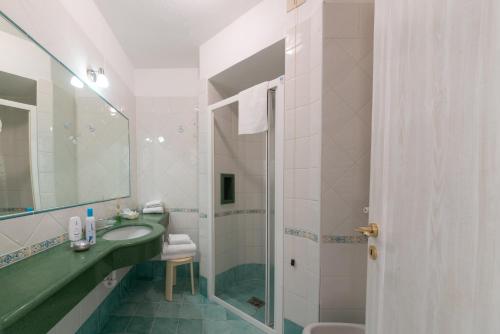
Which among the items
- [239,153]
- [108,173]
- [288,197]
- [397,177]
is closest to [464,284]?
[397,177]

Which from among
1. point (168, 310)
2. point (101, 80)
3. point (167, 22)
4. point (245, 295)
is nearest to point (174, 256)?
point (168, 310)

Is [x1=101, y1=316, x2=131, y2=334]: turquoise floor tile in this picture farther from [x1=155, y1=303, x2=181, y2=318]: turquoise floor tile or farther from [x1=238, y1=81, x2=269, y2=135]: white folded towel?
[x1=238, y1=81, x2=269, y2=135]: white folded towel

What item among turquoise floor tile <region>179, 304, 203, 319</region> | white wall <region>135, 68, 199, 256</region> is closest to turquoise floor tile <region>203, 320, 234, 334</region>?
turquoise floor tile <region>179, 304, 203, 319</region>

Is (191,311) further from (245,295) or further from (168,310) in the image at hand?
(245,295)

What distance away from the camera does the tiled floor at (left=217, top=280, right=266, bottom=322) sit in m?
1.66

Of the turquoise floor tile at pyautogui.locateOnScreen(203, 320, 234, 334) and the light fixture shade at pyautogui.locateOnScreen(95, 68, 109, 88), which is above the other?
the light fixture shade at pyautogui.locateOnScreen(95, 68, 109, 88)

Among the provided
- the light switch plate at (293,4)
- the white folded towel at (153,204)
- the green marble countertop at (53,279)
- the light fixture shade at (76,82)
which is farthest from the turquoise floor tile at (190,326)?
the light switch plate at (293,4)

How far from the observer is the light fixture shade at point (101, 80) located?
1.56 m

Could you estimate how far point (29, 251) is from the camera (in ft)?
3.07

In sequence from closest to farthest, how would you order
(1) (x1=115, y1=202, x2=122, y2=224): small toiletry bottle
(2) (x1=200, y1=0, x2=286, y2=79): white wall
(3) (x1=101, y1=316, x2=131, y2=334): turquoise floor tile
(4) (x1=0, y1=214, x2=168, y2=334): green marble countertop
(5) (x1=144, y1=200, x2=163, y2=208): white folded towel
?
1. (4) (x1=0, y1=214, x2=168, y2=334): green marble countertop
2. (2) (x1=200, y1=0, x2=286, y2=79): white wall
3. (3) (x1=101, y1=316, x2=131, y2=334): turquoise floor tile
4. (1) (x1=115, y1=202, x2=122, y2=224): small toiletry bottle
5. (5) (x1=144, y1=200, x2=163, y2=208): white folded towel

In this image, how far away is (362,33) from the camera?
108 cm

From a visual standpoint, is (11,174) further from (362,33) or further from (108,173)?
(362,33)

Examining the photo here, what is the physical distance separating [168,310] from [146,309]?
7.8 inches

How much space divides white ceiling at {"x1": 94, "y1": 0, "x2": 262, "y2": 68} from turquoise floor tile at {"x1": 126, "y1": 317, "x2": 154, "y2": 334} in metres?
2.49
